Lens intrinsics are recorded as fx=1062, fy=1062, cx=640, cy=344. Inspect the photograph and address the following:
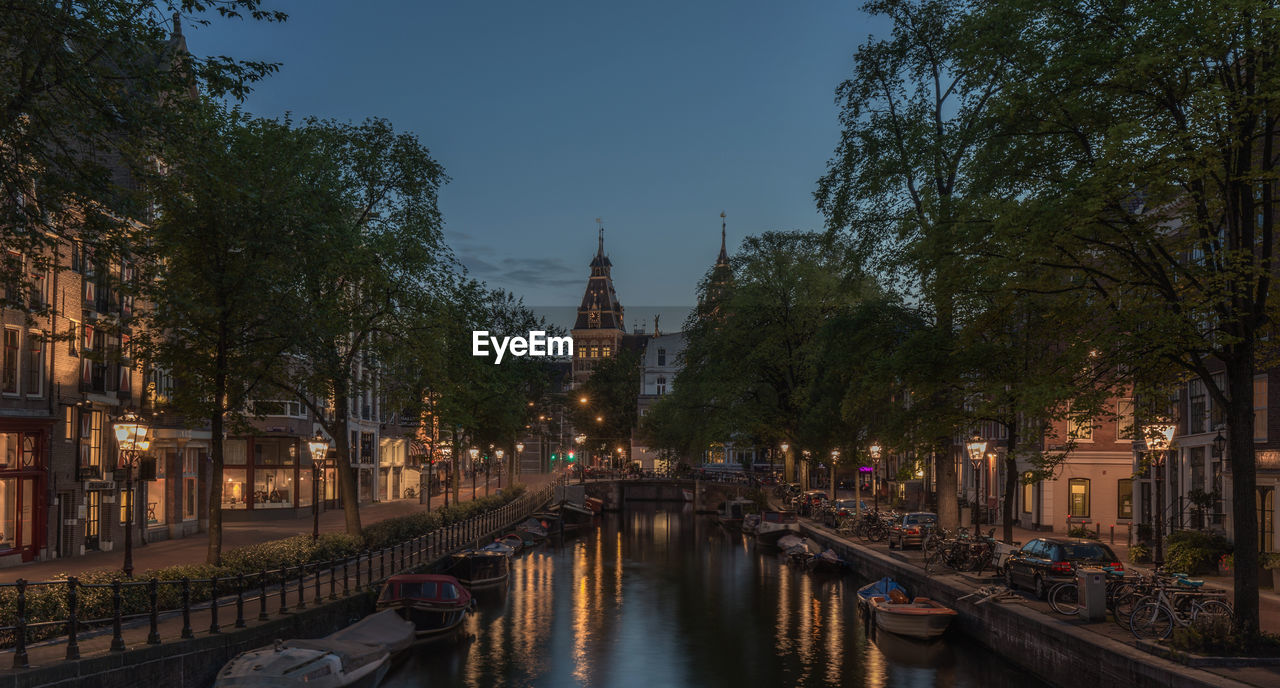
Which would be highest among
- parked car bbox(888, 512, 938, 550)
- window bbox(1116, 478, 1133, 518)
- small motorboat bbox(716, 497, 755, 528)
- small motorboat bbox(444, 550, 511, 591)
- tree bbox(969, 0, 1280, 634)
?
tree bbox(969, 0, 1280, 634)

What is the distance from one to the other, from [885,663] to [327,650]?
15255 millimetres

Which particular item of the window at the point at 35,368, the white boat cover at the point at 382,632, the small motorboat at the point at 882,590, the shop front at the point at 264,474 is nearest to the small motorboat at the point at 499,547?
the shop front at the point at 264,474

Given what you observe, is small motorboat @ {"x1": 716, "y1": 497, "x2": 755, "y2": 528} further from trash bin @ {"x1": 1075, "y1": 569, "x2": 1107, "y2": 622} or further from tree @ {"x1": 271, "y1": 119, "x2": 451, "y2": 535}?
trash bin @ {"x1": 1075, "y1": 569, "x2": 1107, "y2": 622}

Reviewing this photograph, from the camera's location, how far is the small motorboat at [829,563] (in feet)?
164

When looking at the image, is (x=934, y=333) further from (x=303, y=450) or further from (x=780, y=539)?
(x=303, y=450)

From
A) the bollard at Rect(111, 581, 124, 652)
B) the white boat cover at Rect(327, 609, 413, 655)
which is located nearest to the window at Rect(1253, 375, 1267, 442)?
the white boat cover at Rect(327, 609, 413, 655)

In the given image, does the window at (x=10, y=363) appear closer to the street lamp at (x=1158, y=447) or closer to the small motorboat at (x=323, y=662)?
the small motorboat at (x=323, y=662)

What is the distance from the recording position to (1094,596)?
2439cm

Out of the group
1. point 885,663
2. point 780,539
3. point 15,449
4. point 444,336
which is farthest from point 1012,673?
point 780,539

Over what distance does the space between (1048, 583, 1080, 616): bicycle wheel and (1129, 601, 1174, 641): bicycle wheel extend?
3.08 m

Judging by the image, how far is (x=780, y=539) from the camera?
2405 inches

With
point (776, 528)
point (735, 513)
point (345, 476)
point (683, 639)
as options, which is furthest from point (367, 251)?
point (735, 513)

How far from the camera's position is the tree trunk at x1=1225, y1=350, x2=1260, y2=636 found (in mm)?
20047

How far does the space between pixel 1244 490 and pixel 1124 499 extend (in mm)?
34845
